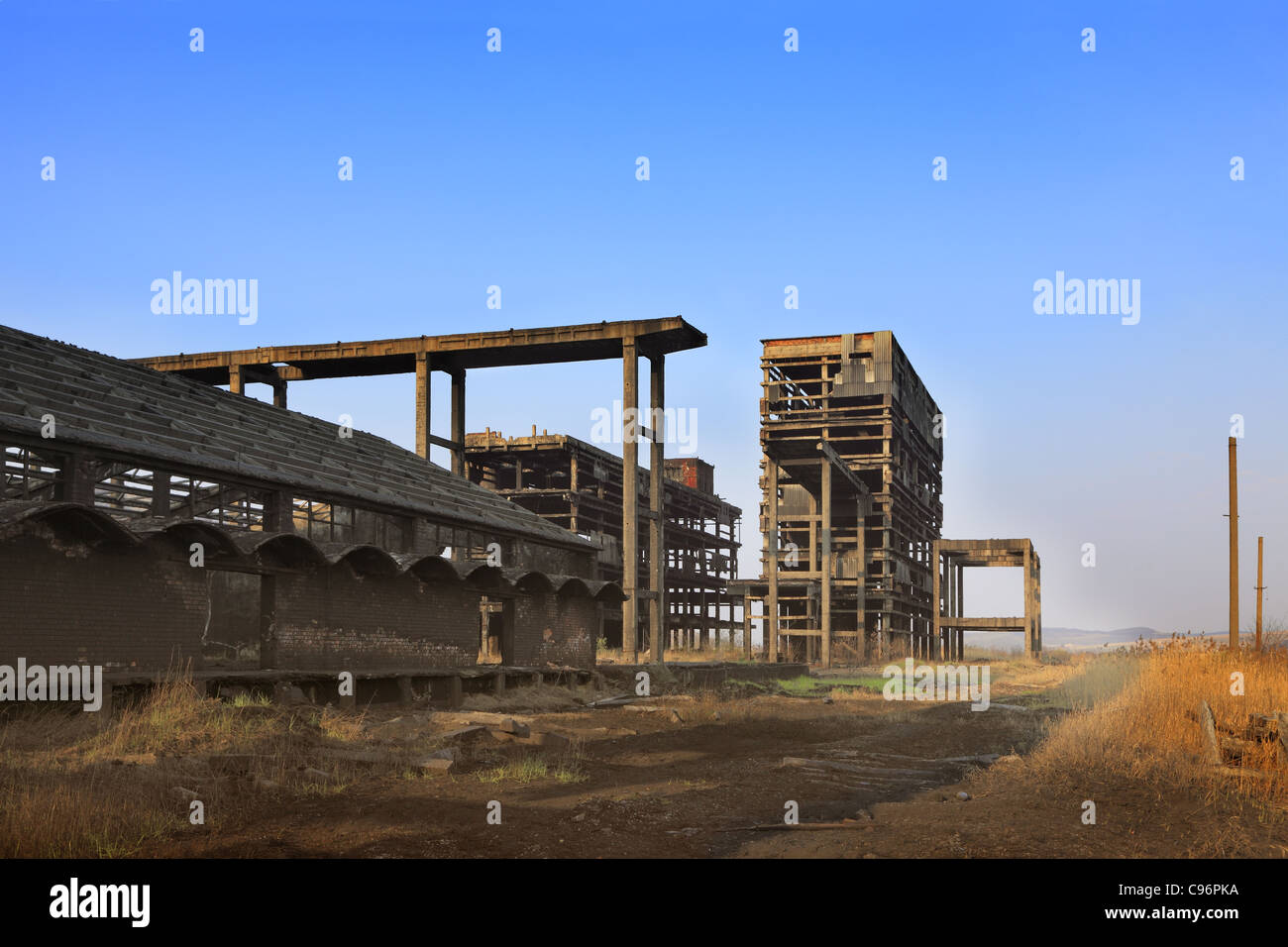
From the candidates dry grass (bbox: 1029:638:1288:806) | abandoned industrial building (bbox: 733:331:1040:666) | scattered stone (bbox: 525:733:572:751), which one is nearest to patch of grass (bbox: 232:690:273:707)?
scattered stone (bbox: 525:733:572:751)

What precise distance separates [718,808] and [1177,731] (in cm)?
705

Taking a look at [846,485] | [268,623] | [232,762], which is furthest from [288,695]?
[846,485]

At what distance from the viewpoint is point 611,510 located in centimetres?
5403

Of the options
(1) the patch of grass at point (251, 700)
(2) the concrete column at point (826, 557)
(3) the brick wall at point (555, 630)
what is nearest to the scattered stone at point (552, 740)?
(1) the patch of grass at point (251, 700)

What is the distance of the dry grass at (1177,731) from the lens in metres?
12.4

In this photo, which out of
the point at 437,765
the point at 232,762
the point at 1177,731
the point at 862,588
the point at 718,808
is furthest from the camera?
the point at 862,588

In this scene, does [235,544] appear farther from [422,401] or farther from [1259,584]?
[1259,584]

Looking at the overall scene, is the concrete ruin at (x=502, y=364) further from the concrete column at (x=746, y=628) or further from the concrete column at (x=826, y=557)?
the concrete column at (x=746, y=628)

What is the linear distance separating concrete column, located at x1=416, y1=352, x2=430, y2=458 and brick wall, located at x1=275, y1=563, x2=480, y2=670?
1127 centimetres

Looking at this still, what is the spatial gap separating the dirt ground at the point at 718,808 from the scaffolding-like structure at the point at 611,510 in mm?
26762

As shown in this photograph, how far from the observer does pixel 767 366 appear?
53688 mm

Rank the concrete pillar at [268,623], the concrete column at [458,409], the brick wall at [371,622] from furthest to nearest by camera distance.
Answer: the concrete column at [458,409] → the brick wall at [371,622] → the concrete pillar at [268,623]
